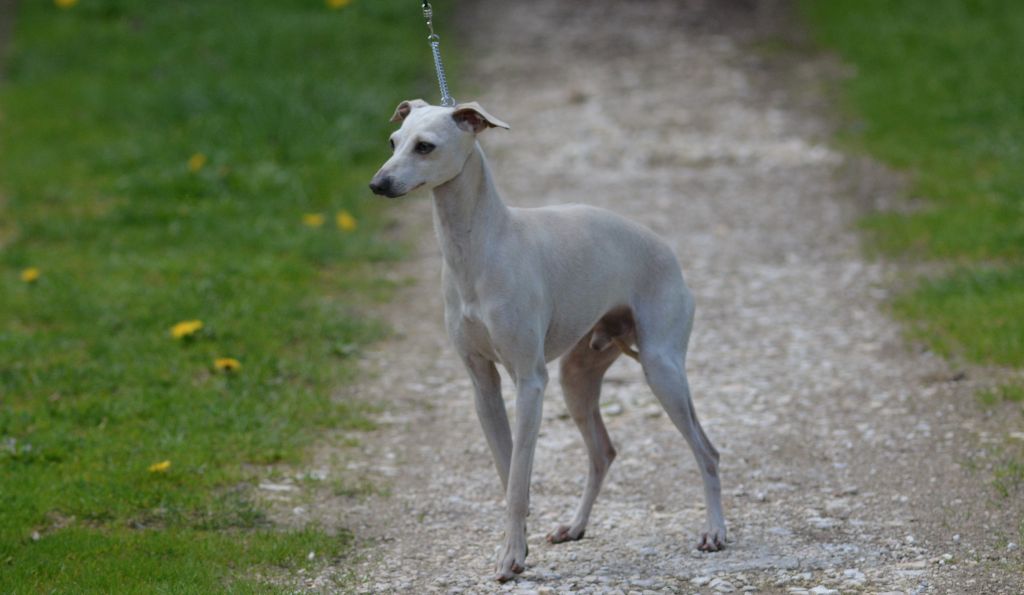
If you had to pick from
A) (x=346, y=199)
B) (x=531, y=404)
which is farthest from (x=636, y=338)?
(x=346, y=199)

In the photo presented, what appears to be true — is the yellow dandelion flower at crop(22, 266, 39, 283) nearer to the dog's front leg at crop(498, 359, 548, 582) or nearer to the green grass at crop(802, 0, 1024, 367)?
the dog's front leg at crop(498, 359, 548, 582)

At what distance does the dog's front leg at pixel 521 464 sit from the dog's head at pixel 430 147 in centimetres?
87

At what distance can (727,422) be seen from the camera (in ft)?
23.9

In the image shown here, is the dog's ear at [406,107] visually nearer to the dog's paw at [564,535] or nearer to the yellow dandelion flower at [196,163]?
the dog's paw at [564,535]

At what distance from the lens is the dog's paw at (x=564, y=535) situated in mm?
5812

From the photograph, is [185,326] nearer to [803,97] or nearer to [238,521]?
[238,521]

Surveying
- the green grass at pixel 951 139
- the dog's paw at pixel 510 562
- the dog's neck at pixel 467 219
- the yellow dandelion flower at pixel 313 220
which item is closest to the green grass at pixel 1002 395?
the green grass at pixel 951 139

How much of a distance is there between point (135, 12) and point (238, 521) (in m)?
11.7

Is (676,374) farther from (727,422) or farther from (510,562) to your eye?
(727,422)

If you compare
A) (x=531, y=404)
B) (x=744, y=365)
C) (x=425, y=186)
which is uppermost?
(x=425, y=186)

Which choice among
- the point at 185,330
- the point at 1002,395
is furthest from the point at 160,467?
the point at 1002,395

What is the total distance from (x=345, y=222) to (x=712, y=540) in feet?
19.0

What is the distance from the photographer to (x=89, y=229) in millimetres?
10422

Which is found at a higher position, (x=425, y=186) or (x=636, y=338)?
(x=425, y=186)
